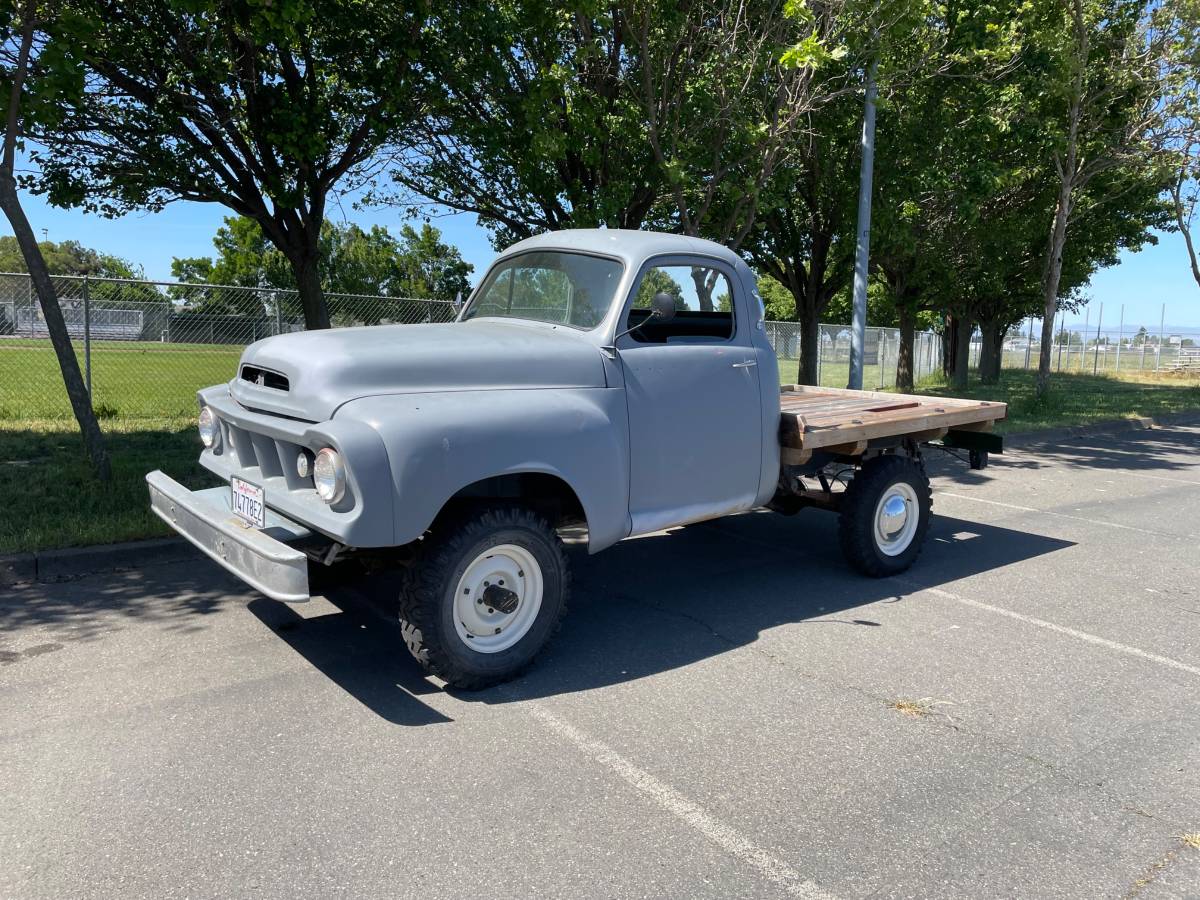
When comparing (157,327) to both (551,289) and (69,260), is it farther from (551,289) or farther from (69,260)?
(69,260)

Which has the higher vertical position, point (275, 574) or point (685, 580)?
point (275, 574)

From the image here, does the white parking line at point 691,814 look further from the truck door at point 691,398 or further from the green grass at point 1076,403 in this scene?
the green grass at point 1076,403

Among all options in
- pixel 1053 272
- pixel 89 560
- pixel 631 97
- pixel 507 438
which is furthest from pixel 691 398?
pixel 1053 272

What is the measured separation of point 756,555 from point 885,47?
6.95 m

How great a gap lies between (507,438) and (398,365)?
606 millimetres

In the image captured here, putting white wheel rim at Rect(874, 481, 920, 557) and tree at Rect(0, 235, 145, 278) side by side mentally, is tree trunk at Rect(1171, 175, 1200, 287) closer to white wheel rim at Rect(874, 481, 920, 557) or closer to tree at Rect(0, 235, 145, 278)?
white wheel rim at Rect(874, 481, 920, 557)

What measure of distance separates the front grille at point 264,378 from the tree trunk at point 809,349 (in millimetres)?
14614

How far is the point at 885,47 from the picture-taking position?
10359 mm

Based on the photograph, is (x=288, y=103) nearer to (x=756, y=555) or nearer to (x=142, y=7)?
(x=142, y=7)

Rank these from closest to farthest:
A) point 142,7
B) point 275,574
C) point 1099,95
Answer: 1. point 275,574
2. point 142,7
3. point 1099,95

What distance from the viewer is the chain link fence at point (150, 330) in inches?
439

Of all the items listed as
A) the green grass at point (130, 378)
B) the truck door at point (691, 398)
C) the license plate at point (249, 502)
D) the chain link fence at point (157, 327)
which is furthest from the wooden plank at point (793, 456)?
the green grass at point (130, 378)

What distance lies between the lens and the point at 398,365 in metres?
4.05

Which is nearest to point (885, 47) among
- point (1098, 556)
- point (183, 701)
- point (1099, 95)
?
point (1098, 556)
